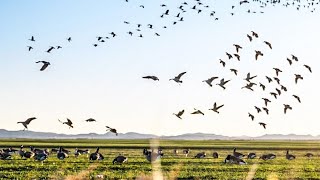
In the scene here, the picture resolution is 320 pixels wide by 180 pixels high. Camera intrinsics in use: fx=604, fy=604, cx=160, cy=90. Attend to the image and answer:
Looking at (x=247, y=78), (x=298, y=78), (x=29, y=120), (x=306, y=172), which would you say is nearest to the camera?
(x=29, y=120)

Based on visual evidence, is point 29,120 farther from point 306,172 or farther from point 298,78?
point 306,172

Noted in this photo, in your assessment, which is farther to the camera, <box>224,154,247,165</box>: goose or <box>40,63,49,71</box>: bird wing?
<box>224,154,247,165</box>: goose

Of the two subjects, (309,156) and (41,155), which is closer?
(41,155)

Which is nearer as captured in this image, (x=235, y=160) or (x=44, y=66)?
(x=44, y=66)

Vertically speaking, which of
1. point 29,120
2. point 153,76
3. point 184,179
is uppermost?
point 153,76

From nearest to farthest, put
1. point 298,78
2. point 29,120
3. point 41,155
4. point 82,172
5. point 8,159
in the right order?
1. point 29,120
2. point 298,78
3. point 82,172
4. point 41,155
5. point 8,159

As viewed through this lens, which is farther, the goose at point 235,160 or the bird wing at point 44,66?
the goose at point 235,160

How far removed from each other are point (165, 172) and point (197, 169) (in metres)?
3.93

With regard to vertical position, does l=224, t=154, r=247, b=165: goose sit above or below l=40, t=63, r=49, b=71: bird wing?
below

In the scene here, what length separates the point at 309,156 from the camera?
6675 cm

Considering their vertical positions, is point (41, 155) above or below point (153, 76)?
below

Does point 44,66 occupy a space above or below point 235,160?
above

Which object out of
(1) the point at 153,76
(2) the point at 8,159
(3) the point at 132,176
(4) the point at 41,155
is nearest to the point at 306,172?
(3) the point at 132,176

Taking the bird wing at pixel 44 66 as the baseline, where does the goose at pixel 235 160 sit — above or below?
below
